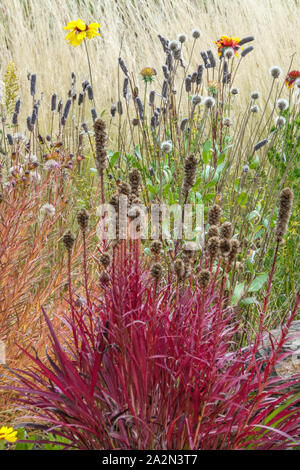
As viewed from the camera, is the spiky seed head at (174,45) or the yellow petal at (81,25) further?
the yellow petal at (81,25)

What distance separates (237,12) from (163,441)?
6.09m

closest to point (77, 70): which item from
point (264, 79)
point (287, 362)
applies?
point (264, 79)

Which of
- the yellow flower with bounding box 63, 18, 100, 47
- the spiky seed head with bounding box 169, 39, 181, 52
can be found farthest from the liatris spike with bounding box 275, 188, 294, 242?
the yellow flower with bounding box 63, 18, 100, 47

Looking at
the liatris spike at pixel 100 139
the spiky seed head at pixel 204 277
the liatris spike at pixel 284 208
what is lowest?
the spiky seed head at pixel 204 277

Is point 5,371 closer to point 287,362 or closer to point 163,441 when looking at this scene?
point 163,441

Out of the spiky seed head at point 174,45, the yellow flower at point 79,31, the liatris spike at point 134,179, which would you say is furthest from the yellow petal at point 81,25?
the liatris spike at point 134,179

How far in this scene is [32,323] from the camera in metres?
2.16

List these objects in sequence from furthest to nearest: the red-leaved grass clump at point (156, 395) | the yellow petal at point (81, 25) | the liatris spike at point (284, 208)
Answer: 1. the yellow petal at point (81, 25)
2. the red-leaved grass clump at point (156, 395)
3. the liatris spike at point (284, 208)

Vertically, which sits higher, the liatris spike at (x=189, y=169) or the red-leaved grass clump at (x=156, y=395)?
the liatris spike at (x=189, y=169)

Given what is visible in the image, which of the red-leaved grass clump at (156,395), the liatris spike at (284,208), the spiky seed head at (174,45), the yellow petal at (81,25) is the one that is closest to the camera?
the liatris spike at (284,208)

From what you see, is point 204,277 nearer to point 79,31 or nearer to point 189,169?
point 189,169

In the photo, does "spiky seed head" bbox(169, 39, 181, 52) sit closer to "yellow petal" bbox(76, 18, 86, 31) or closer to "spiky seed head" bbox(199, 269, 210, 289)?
"yellow petal" bbox(76, 18, 86, 31)

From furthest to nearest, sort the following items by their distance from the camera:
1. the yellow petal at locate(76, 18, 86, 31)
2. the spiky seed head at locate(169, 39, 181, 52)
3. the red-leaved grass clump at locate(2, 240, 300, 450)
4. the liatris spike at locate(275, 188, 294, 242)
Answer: the yellow petal at locate(76, 18, 86, 31) → the spiky seed head at locate(169, 39, 181, 52) → the red-leaved grass clump at locate(2, 240, 300, 450) → the liatris spike at locate(275, 188, 294, 242)

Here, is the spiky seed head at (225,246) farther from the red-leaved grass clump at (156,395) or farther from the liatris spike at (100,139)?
the liatris spike at (100,139)
